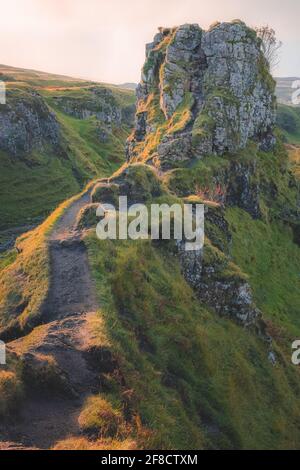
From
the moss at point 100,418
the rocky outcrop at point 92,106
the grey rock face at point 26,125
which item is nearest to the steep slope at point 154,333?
the moss at point 100,418

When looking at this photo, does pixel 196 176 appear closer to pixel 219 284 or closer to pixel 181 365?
pixel 219 284

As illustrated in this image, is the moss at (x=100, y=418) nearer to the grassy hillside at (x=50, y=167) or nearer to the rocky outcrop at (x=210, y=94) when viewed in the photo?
the rocky outcrop at (x=210, y=94)

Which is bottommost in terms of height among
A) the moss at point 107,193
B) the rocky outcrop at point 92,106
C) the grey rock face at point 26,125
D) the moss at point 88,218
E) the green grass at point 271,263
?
the green grass at point 271,263

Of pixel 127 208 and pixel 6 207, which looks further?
pixel 6 207

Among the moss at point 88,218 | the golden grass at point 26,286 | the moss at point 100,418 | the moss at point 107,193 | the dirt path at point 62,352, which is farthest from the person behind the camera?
the moss at point 107,193

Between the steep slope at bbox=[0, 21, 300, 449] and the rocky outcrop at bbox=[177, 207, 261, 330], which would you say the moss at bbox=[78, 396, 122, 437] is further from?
the rocky outcrop at bbox=[177, 207, 261, 330]
